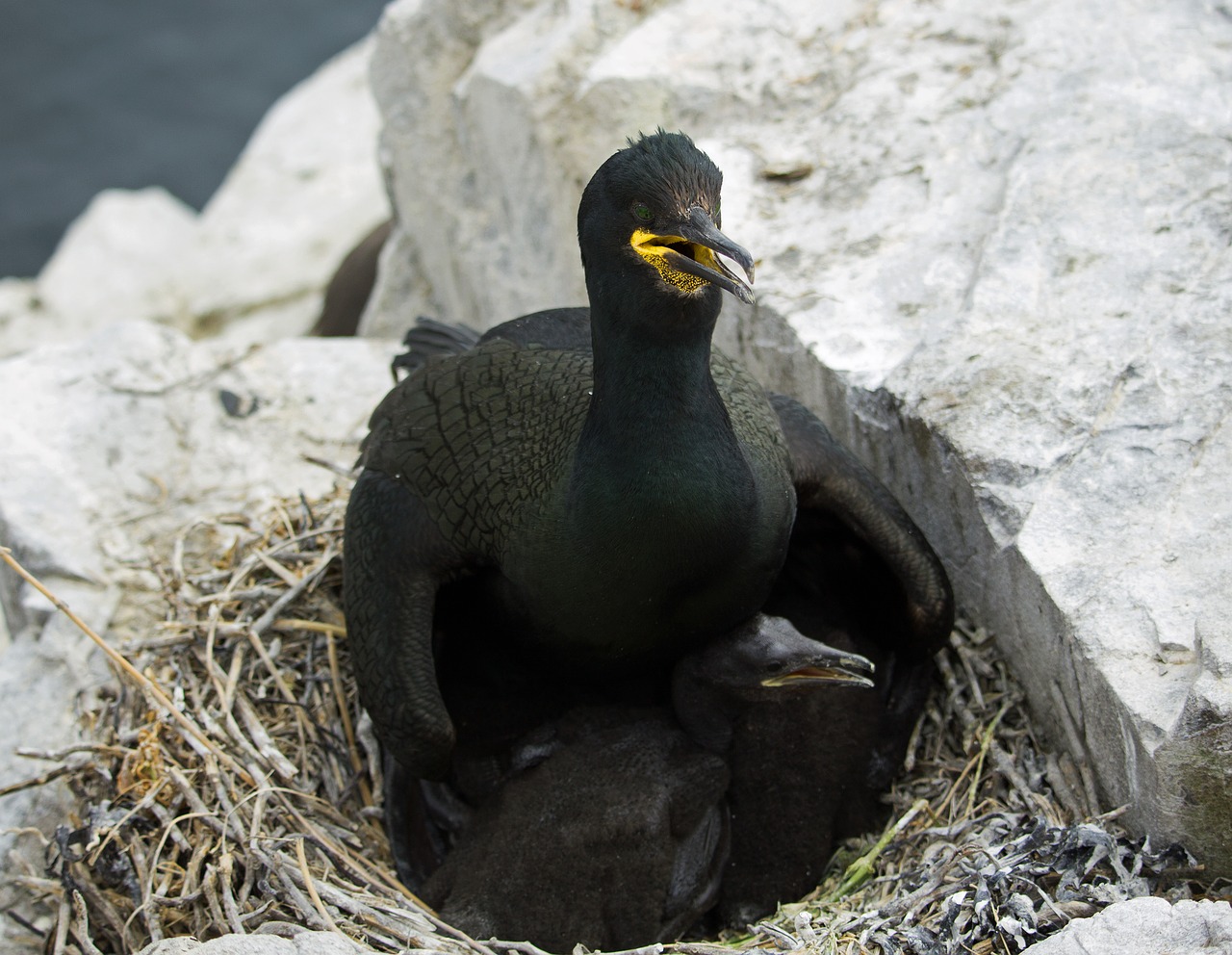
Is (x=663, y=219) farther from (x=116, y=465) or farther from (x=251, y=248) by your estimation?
(x=251, y=248)

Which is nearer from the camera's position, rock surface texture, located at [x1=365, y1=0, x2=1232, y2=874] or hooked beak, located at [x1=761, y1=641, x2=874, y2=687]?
rock surface texture, located at [x1=365, y1=0, x2=1232, y2=874]

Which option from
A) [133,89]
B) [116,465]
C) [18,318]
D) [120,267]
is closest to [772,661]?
[116,465]

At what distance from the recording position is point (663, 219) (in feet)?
10.9

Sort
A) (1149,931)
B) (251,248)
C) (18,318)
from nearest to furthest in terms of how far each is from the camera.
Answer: (1149,931) < (251,248) < (18,318)

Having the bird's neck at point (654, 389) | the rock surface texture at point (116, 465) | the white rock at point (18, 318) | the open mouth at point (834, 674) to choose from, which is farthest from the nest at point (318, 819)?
the white rock at point (18, 318)

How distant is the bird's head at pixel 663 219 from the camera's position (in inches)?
130

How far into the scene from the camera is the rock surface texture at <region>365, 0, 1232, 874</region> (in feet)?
11.7

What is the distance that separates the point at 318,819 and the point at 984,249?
261 centimetres

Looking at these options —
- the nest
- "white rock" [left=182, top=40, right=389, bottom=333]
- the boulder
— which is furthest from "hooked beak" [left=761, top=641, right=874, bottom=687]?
"white rock" [left=182, top=40, right=389, bottom=333]

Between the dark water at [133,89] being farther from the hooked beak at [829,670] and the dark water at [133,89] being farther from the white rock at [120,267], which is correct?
the hooked beak at [829,670]

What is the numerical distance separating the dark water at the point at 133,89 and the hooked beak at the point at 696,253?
10.6m

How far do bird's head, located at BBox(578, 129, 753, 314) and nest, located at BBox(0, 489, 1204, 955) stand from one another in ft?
4.86

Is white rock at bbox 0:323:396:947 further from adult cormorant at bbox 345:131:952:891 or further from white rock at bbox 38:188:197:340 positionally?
white rock at bbox 38:188:197:340

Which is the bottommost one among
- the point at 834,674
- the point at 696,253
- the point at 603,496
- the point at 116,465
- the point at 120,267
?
the point at 120,267
